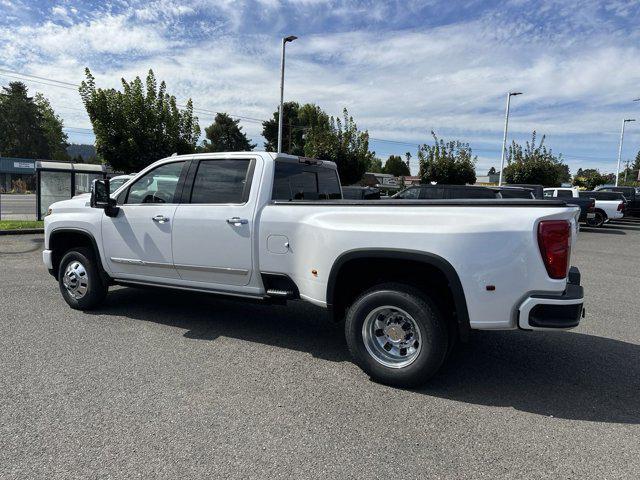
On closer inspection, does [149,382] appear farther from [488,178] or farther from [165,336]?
[488,178]

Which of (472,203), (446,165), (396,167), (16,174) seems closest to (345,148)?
(446,165)

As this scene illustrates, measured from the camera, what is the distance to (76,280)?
5.69 m

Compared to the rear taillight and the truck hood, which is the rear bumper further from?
the truck hood

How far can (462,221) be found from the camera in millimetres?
3357

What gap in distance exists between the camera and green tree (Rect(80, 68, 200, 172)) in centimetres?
1727

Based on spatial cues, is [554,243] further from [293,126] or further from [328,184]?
[293,126]

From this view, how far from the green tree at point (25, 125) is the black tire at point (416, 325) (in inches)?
3330

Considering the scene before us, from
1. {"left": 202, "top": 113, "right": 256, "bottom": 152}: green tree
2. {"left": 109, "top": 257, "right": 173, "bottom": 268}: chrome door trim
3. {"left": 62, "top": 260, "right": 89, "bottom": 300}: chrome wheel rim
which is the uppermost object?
{"left": 202, "top": 113, "right": 256, "bottom": 152}: green tree

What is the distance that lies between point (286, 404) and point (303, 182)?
244 cm

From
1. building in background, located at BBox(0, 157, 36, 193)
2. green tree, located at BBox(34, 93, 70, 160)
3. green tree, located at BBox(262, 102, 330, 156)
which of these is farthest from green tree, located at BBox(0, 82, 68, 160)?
green tree, located at BBox(262, 102, 330, 156)

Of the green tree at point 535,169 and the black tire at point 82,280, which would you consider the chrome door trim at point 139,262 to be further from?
the green tree at point 535,169

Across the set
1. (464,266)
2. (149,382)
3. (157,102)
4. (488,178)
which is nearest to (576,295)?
(464,266)

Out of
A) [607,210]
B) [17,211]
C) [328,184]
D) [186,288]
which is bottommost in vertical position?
[17,211]

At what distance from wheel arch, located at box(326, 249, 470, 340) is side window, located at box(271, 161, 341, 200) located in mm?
1123
